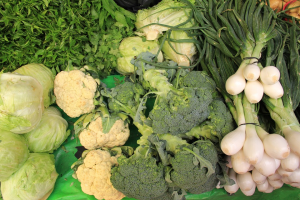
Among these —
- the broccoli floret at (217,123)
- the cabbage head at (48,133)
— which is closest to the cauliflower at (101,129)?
the cabbage head at (48,133)

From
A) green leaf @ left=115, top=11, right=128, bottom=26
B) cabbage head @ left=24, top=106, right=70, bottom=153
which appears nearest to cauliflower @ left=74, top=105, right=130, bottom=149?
cabbage head @ left=24, top=106, right=70, bottom=153

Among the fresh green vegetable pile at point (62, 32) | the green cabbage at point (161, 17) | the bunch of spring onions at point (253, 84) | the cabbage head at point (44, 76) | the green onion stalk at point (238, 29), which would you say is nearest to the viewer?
the bunch of spring onions at point (253, 84)

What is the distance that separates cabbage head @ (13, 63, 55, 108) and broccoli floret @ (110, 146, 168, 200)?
67cm

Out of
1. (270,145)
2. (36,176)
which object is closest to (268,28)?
(270,145)

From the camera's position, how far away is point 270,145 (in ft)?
2.76

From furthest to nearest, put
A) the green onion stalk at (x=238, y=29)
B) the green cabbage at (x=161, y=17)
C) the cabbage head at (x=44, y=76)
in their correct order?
the green cabbage at (x=161, y=17) → the cabbage head at (x=44, y=76) → the green onion stalk at (x=238, y=29)

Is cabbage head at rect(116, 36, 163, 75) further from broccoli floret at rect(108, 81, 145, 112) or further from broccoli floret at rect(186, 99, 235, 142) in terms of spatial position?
broccoli floret at rect(186, 99, 235, 142)

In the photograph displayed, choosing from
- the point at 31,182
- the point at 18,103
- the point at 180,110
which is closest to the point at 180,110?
the point at 180,110

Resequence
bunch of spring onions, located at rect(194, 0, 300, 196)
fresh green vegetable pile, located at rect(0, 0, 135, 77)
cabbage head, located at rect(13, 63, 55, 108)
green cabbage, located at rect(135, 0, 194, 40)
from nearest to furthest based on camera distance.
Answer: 1. bunch of spring onions, located at rect(194, 0, 300, 196)
2. fresh green vegetable pile, located at rect(0, 0, 135, 77)
3. cabbage head, located at rect(13, 63, 55, 108)
4. green cabbage, located at rect(135, 0, 194, 40)

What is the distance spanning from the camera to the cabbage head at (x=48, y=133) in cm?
117

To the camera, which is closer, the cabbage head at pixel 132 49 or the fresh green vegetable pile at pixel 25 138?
the fresh green vegetable pile at pixel 25 138

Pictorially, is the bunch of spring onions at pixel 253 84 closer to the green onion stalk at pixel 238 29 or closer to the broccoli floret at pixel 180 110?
the green onion stalk at pixel 238 29

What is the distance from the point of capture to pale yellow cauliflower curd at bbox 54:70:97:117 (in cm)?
117

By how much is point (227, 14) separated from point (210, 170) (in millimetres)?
885
